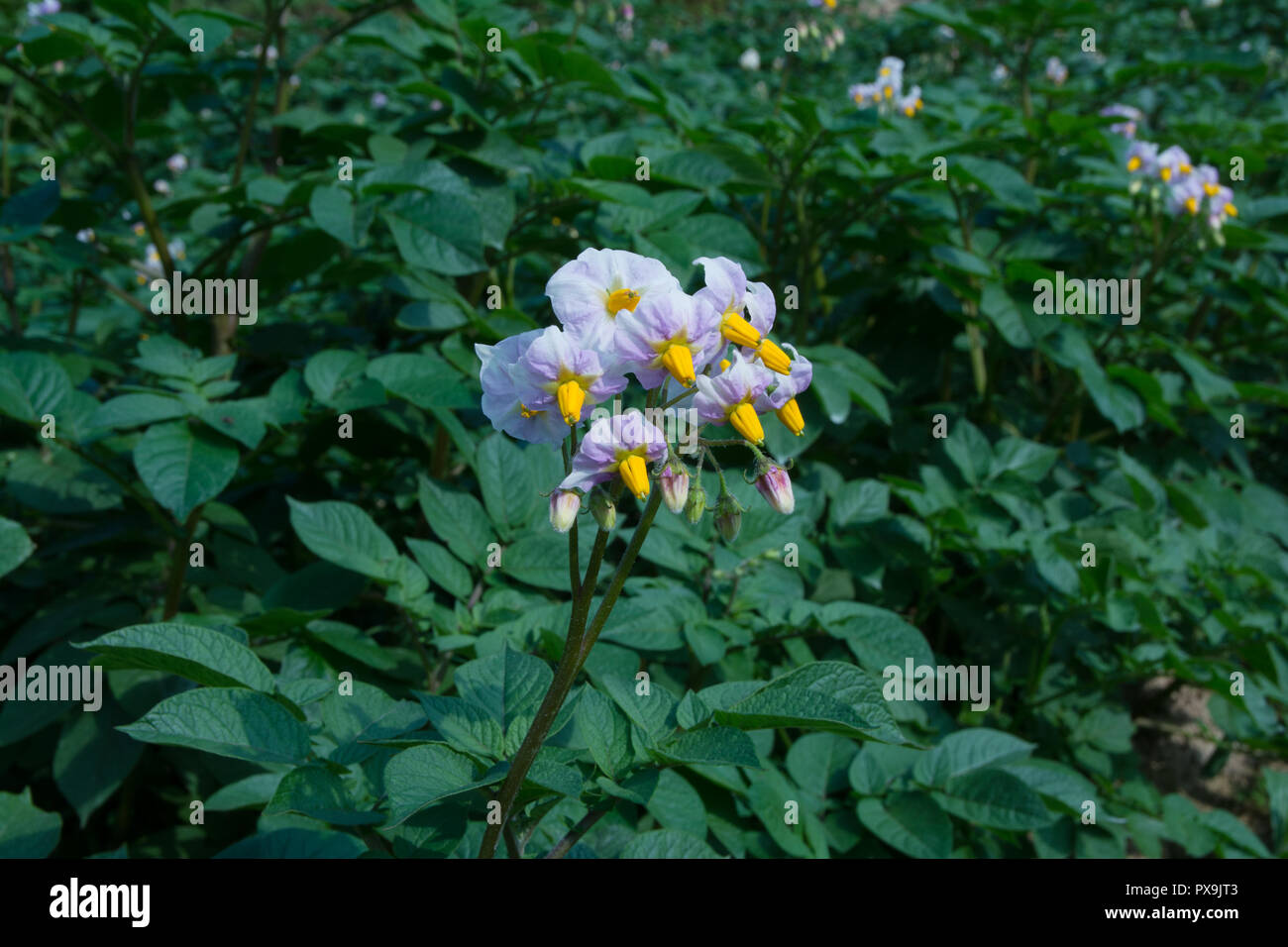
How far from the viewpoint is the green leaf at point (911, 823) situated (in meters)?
1.44

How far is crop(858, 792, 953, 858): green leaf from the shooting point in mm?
1441

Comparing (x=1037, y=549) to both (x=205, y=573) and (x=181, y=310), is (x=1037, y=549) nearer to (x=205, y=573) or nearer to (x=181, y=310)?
(x=205, y=573)

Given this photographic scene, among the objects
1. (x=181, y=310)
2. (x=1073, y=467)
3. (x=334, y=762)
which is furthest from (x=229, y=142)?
(x=1073, y=467)

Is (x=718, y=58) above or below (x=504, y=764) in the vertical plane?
above

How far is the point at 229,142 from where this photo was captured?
3.04 m

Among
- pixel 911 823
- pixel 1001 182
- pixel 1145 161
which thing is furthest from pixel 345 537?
pixel 1145 161

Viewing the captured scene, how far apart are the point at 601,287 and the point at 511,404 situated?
148mm

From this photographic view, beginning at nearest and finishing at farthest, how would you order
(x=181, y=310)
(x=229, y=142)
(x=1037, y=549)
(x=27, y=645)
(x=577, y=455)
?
(x=577, y=455)
(x=27, y=645)
(x=1037, y=549)
(x=181, y=310)
(x=229, y=142)

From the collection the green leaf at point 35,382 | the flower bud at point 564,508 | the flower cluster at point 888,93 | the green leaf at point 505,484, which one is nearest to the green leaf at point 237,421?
the green leaf at point 35,382

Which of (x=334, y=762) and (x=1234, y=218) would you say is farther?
(x=1234, y=218)

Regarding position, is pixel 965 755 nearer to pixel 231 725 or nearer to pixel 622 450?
pixel 622 450

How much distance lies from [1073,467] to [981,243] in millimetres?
702

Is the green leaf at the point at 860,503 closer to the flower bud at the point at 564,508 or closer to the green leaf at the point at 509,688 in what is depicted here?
the green leaf at the point at 509,688

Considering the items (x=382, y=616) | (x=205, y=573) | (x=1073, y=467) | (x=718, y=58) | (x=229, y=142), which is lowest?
(x=382, y=616)
